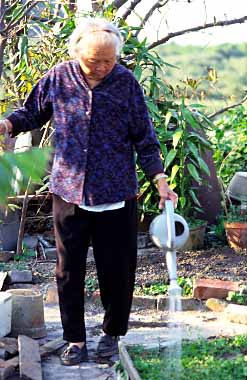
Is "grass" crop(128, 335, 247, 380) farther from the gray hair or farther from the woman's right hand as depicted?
the gray hair

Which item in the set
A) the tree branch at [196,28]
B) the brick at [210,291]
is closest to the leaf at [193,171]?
the brick at [210,291]

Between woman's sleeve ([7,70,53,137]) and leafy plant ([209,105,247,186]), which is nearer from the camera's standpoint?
woman's sleeve ([7,70,53,137])

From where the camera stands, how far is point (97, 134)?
3199mm

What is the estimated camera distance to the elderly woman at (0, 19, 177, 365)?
3.19m

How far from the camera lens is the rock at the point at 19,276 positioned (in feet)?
14.0

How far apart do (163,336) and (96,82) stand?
1.31 metres

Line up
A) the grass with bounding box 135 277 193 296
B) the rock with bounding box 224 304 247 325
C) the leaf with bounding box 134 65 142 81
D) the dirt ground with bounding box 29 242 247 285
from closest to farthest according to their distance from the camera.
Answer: the rock with bounding box 224 304 247 325 → the grass with bounding box 135 277 193 296 → the dirt ground with bounding box 29 242 247 285 → the leaf with bounding box 134 65 142 81

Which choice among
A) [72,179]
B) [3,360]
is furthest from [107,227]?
[3,360]

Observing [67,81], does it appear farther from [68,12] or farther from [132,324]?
[68,12]

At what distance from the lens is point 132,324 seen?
13.1ft

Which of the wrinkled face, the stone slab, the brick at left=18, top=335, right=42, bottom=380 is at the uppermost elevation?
the wrinkled face

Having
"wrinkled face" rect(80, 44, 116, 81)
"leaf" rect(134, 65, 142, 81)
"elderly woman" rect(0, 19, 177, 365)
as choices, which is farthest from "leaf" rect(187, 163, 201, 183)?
"wrinkled face" rect(80, 44, 116, 81)

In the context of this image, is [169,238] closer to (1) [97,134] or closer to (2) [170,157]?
(1) [97,134]

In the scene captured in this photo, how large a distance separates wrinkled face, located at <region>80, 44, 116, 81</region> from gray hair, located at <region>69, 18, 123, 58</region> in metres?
0.02
